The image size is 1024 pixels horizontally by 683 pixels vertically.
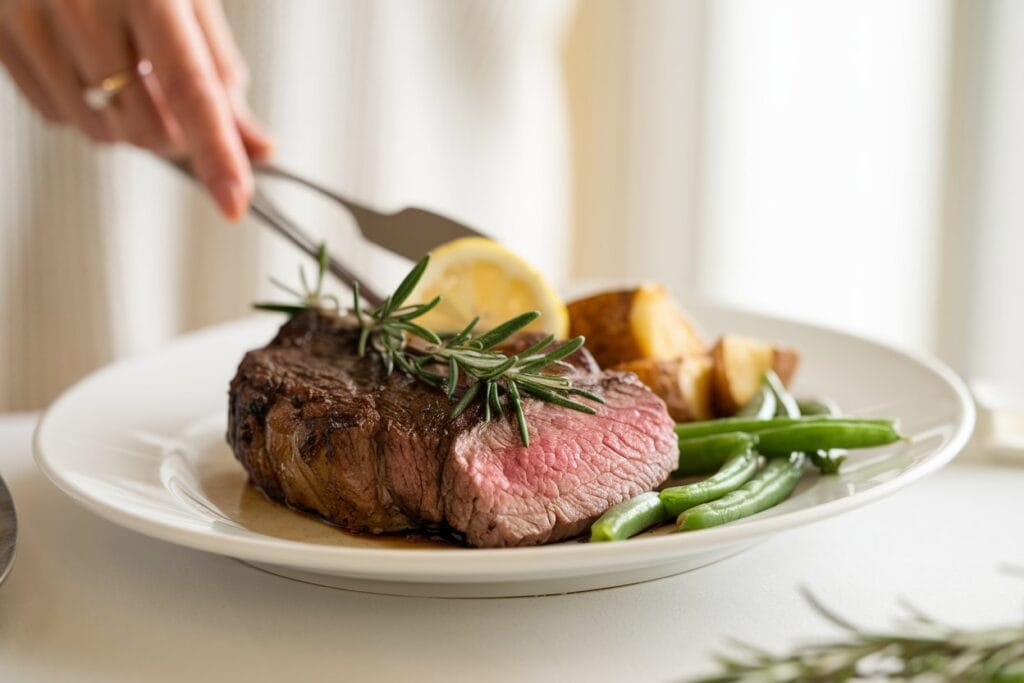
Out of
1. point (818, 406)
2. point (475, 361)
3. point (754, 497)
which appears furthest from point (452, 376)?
point (818, 406)

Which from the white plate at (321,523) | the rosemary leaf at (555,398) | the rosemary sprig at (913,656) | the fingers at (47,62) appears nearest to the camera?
the rosemary sprig at (913,656)

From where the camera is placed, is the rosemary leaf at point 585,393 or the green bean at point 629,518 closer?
the green bean at point 629,518

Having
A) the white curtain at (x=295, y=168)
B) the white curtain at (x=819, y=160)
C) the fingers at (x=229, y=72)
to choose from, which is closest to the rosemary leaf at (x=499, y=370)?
the fingers at (x=229, y=72)

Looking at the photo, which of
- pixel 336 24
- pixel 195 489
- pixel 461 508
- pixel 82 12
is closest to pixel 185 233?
pixel 336 24

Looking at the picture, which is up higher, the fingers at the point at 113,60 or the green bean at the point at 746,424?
the fingers at the point at 113,60

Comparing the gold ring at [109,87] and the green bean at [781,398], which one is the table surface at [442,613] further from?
Result: the gold ring at [109,87]

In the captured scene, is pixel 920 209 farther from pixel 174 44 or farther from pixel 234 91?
pixel 174 44
